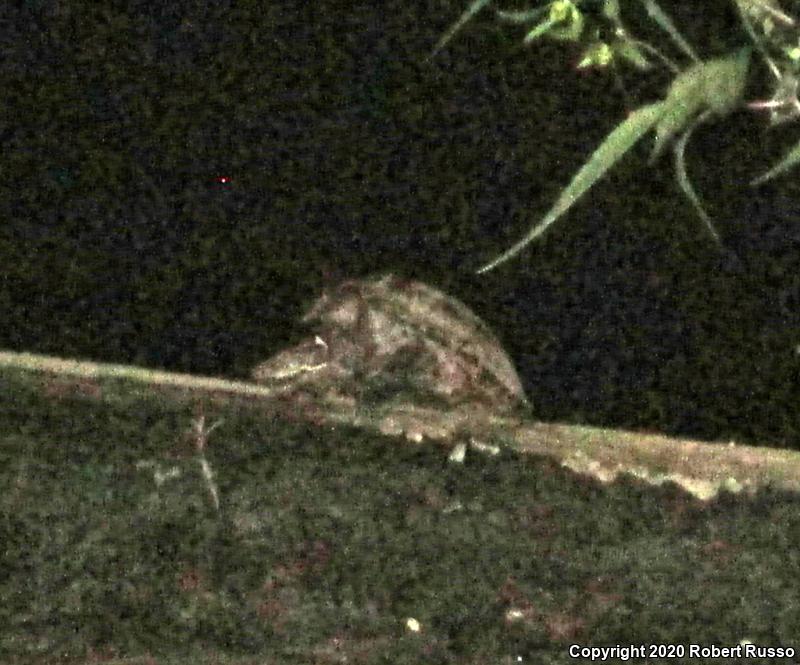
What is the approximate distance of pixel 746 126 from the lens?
37.5 inches

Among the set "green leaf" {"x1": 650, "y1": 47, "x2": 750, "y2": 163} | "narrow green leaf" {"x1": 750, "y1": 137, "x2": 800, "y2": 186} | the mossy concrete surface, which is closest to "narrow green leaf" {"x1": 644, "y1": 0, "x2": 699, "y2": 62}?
"green leaf" {"x1": 650, "y1": 47, "x2": 750, "y2": 163}

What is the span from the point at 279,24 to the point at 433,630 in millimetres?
702

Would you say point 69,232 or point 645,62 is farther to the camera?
point 69,232

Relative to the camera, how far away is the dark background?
98 centimetres

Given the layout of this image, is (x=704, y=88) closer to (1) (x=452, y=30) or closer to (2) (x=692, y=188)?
(2) (x=692, y=188)

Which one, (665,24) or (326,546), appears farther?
(326,546)

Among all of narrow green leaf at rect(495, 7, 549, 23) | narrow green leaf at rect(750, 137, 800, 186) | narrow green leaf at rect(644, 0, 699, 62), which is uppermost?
narrow green leaf at rect(495, 7, 549, 23)

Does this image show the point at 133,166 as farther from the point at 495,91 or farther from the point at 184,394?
the point at 495,91

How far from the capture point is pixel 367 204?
1.02 metres

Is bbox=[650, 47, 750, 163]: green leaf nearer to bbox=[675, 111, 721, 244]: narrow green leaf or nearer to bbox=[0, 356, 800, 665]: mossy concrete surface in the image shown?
bbox=[675, 111, 721, 244]: narrow green leaf

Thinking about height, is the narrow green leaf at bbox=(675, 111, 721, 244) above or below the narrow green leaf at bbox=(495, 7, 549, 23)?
below

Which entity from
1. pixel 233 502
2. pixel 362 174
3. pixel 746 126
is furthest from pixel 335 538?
pixel 746 126

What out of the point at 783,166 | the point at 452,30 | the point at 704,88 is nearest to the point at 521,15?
the point at 452,30

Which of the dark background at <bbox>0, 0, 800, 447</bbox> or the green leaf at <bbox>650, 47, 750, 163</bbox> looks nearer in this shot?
the green leaf at <bbox>650, 47, 750, 163</bbox>
